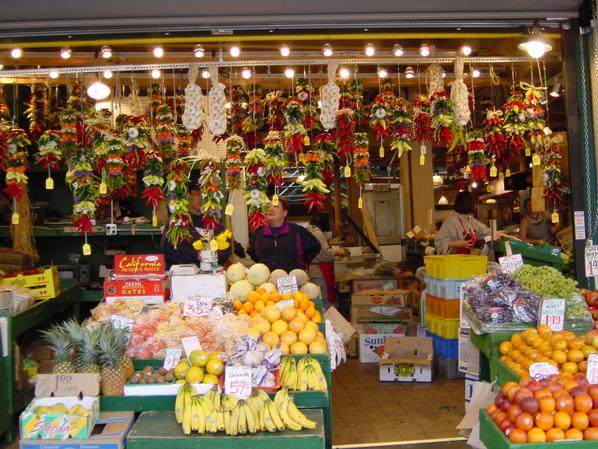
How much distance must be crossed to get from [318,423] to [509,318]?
1.84 m

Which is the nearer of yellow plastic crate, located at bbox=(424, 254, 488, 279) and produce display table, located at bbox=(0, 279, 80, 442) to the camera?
produce display table, located at bbox=(0, 279, 80, 442)

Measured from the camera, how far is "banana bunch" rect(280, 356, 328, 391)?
3.48 metres

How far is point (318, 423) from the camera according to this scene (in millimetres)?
3191

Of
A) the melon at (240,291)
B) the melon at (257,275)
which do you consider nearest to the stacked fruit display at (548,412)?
the melon at (240,291)

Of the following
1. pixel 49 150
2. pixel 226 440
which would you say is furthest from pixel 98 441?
pixel 49 150

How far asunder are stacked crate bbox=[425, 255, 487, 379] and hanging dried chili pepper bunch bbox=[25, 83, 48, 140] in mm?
4730

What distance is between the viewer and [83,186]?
19.5ft

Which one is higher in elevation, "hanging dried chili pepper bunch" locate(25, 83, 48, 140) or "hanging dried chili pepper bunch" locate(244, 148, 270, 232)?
"hanging dried chili pepper bunch" locate(25, 83, 48, 140)

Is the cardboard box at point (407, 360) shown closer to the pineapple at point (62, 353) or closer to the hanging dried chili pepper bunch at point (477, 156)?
the hanging dried chili pepper bunch at point (477, 156)

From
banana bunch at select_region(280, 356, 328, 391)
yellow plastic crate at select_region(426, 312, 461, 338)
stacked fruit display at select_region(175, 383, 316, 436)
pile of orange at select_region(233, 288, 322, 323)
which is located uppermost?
pile of orange at select_region(233, 288, 322, 323)

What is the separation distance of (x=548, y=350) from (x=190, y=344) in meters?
2.23

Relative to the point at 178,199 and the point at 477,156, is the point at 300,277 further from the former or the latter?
the point at 477,156

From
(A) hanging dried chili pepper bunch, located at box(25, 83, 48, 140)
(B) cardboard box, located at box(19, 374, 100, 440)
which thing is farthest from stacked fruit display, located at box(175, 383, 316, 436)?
(A) hanging dried chili pepper bunch, located at box(25, 83, 48, 140)

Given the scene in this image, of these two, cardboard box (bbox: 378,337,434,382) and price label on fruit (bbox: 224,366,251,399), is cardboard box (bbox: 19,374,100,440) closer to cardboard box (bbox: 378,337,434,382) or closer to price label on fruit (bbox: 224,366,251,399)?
price label on fruit (bbox: 224,366,251,399)
